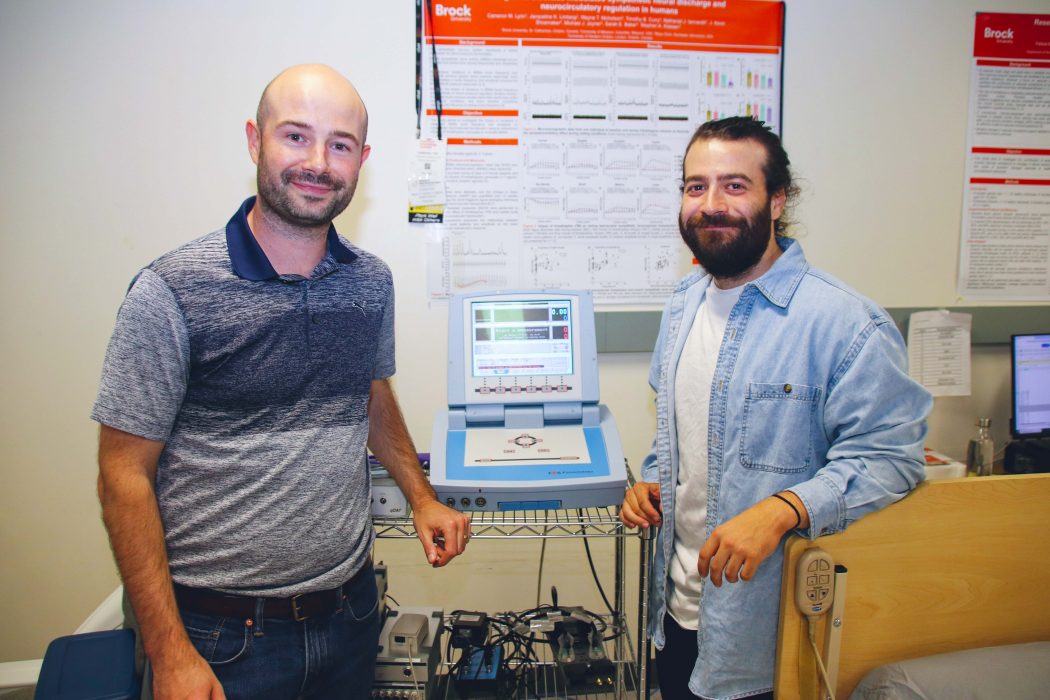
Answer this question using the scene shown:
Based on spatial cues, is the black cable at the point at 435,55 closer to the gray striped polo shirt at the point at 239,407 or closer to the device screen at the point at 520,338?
the device screen at the point at 520,338

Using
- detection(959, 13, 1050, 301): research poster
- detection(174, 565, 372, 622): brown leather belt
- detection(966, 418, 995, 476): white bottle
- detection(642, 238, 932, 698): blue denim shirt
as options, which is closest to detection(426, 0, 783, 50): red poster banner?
detection(959, 13, 1050, 301): research poster

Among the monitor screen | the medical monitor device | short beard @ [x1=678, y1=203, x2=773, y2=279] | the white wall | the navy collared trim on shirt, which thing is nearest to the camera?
the navy collared trim on shirt

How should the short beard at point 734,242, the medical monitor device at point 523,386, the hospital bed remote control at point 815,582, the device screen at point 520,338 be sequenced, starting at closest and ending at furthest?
the hospital bed remote control at point 815,582 → the short beard at point 734,242 → the medical monitor device at point 523,386 → the device screen at point 520,338

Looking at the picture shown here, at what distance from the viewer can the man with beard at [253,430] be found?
2.95 feet

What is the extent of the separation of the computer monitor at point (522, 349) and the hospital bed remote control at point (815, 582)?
63 centimetres

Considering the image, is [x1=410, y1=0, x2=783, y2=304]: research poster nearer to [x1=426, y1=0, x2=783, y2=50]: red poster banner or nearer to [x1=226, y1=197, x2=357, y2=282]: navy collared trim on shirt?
[x1=426, y1=0, x2=783, y2=50]: red poster banner

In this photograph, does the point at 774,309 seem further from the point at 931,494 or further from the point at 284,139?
the point at 284,139

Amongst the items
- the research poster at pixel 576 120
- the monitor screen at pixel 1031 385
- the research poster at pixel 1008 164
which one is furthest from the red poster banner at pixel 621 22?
the monitor screen at pixel 1031 385

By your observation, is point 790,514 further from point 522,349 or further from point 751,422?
point 522,349

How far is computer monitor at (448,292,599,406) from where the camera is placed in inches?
54.0

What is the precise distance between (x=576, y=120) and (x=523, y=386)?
0.94 meters

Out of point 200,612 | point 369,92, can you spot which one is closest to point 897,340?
point 200,612

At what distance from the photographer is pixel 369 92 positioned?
5.76ft

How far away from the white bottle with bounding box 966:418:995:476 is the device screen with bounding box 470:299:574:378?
1.56m
